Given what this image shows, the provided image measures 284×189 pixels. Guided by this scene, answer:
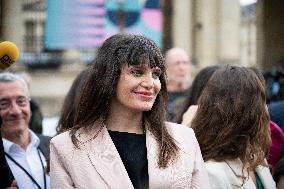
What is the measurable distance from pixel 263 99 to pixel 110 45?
2.90ft

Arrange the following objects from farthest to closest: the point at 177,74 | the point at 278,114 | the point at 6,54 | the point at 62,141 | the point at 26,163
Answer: the point at 177,74, the point at 278,114, the point at 26,163, the point at 62,141, the point at 6,54

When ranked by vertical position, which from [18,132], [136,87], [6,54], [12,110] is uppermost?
[6,54]

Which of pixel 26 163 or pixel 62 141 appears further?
pixel 26 163

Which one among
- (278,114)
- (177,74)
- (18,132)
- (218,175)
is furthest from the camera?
(177,74)

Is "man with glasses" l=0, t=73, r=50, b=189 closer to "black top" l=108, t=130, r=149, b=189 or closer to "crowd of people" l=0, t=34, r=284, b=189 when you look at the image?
"crowd of people" l=0, t=34, r=284, b=189

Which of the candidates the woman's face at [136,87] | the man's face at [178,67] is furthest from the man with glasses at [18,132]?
the man's face at [178,67]

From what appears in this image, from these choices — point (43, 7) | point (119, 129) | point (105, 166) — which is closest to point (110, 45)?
point (119, 129)

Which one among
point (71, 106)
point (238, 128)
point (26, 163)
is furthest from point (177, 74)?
point (238, 128)

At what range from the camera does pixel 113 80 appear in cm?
242

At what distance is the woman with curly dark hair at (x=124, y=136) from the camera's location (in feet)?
7.63

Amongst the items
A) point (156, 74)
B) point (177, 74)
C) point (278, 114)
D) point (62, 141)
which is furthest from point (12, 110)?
point (177, 74)

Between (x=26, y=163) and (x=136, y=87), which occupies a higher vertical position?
(x=136, y=87)

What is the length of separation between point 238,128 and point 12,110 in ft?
4.77

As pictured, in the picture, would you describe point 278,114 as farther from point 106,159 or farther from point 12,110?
point 106,159
